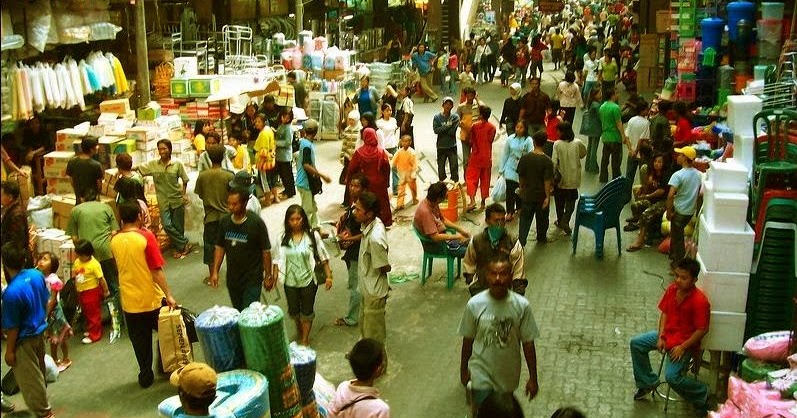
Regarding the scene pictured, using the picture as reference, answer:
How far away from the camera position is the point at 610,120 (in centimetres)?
1353

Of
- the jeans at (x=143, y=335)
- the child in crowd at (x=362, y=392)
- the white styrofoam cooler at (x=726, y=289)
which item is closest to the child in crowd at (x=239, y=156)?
the jeans at (x=143, y=335)

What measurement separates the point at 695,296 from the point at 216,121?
29.7 ft

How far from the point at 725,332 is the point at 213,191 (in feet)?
17.9

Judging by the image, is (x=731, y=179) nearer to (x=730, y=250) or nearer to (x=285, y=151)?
(x=730, y=250)

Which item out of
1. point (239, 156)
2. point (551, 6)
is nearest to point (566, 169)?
point (239, 156)

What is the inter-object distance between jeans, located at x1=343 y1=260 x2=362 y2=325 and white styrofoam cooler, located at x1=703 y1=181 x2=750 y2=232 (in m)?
3.42

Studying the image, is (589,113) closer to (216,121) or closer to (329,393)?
(216,121)

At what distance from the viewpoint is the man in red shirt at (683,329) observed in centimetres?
636

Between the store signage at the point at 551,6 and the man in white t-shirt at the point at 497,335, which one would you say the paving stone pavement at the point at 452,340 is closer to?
the man in white t-shirt at the point at 497,335

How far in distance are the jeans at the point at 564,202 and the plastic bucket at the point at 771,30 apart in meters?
3.55

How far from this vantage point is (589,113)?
14.4 m

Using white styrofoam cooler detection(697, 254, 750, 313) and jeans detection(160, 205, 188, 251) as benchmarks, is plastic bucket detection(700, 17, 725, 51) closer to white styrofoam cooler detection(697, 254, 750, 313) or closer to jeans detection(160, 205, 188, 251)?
white styrofoam cooler detection(697, 254, 750, 313)

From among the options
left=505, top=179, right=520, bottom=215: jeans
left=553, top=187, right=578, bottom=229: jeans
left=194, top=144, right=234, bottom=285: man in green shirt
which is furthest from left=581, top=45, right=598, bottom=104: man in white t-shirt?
left=194, top=144, right=234, bottom=285: man in green shirt

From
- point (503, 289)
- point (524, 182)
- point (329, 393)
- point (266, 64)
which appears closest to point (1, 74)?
point (503, 289)
